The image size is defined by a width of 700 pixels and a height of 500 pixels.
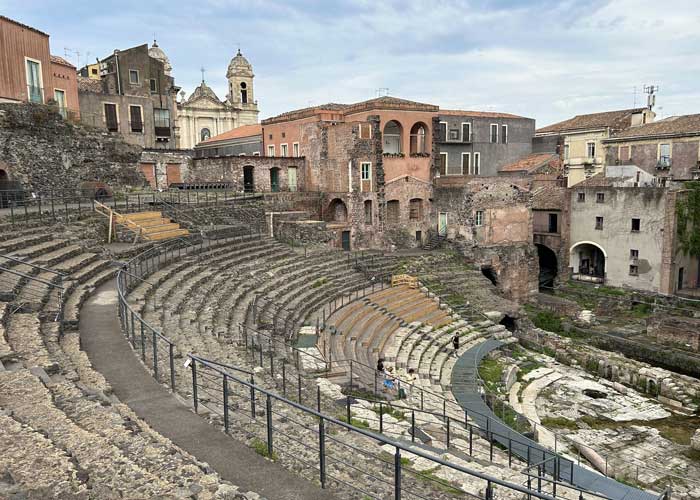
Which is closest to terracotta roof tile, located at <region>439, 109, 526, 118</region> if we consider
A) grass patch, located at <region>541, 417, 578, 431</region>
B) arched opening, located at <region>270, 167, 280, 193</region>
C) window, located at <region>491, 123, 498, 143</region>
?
window, located at <region>491, 123, 498, 143</region>

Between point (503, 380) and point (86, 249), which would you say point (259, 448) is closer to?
point (86, 249)

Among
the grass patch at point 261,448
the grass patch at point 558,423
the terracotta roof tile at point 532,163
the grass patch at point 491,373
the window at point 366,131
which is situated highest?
the window at point 366,131

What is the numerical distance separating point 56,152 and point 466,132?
1016 inches

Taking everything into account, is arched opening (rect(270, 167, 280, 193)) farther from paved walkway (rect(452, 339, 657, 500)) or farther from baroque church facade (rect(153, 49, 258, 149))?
baroque church facade (rect(153, 49, 258, 149))

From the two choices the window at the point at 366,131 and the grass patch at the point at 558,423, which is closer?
the grass patch at the point at 558,423

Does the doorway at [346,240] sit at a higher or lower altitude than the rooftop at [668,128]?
lower

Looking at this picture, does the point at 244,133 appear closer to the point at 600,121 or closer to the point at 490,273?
the point at 490,273

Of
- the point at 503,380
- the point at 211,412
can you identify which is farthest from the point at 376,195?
the point at 211,412

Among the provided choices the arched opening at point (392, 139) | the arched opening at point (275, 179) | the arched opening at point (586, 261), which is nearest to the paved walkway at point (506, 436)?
the arched opening at point (586, 261)

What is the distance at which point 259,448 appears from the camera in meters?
6.90

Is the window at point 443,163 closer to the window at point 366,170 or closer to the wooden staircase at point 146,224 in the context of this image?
the window at point 366,170

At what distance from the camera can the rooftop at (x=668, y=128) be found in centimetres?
3306

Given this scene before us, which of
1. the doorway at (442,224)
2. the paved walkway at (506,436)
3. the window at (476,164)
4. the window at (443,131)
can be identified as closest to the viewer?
the paved walkway at (506,436)

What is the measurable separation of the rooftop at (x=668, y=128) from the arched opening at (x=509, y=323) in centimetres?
1767
